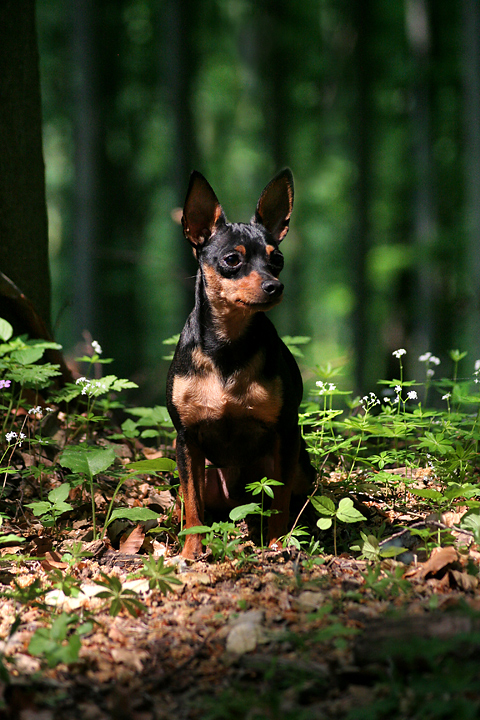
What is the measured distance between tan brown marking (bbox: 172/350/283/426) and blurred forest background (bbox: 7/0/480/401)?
6.40 meters

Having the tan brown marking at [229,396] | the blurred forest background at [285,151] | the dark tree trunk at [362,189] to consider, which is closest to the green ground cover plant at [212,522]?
the tan brown marking at [229,396]

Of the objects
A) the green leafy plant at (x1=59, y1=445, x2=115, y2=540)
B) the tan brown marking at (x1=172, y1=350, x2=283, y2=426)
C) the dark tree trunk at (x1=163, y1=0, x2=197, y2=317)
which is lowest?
the green leafy plant at (x1=59, y1=445, x2=115, y2=540)

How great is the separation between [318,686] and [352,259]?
1613 cm

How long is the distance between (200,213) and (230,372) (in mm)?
1064

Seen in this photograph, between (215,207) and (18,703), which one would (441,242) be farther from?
(18,703)

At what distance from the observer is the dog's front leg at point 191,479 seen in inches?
144

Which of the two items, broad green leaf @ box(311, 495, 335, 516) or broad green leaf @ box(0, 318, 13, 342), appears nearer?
broad green leaf @ box(311, 495, 335, 516)

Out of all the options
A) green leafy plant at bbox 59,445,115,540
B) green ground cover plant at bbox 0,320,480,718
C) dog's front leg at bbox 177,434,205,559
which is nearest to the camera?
green ground cover plant at bbox 0,320,480,718

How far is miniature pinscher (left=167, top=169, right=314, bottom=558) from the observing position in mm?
3609

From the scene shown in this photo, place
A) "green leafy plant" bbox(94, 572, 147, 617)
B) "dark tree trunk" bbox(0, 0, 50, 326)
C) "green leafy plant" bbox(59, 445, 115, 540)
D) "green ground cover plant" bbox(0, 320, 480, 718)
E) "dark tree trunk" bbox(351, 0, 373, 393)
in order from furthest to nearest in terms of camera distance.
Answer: "dark tree trunk" bbox(351, 0, 373, 393), "dark tree trunk" bbox(0, 0, 50, 326), "green leafy plant" bbox(59, 445, 115, 540), "green ground cover plant" bbox(0, 320, 480, 718), "green leafy plant" bbox(94, 572, 147, 617)

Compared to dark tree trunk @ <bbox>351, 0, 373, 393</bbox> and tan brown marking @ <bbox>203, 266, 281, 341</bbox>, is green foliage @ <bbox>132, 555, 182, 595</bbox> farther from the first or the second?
dark tree trunk @ <bbox>351, 0, 373, 393</bbox>

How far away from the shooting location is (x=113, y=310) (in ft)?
63.3

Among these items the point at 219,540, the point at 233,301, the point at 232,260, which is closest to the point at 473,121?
the point at 232,260

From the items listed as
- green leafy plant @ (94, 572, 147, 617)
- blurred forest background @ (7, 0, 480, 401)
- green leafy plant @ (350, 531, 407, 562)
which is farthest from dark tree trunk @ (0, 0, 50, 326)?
blurred forest background @ (7, 0, 480, 401)
